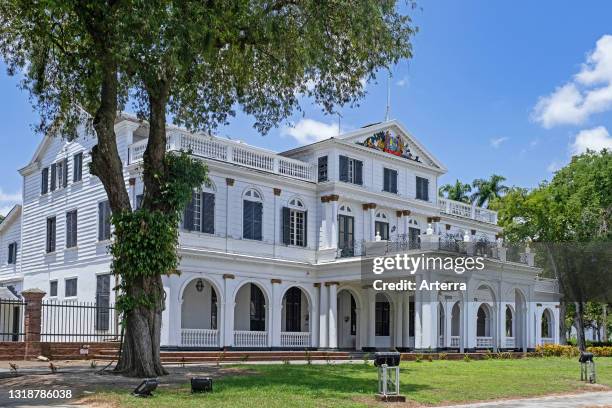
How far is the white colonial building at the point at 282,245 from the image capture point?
110 feet

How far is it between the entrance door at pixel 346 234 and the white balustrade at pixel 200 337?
25.6 ft

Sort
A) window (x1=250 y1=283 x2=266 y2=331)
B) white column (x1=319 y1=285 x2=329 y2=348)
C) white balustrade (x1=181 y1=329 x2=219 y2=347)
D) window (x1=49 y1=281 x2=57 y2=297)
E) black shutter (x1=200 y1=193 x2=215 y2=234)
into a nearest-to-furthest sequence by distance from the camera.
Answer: white balustrade (x1=181 y1=329 x2=219 y2=347) < black shutter (x1=200 y1=193 x2=215 y2=234) < window (x1=250 y1=283 x2=266 y2=331) < white column (x1=319 y1=285 x2=329 y2=348) < window (x1=49 y1=281 x2=57 y2=297)

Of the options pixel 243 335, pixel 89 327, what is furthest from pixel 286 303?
pixel 89 327

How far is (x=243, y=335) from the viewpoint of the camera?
34188 mm

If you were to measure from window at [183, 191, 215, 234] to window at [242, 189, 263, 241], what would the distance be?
1.81m

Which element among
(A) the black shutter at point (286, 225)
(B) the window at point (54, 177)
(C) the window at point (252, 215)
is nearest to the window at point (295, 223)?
(A) the black shutter at point (286, 225)

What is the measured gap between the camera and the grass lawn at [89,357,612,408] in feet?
49.1

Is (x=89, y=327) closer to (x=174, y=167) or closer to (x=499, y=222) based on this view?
(x=174, y=167)

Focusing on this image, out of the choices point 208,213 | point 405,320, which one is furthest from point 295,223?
point 405,320

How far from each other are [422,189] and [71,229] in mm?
17959

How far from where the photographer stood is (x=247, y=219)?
34.8m

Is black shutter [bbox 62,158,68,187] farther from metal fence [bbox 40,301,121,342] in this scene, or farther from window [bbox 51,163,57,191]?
metal fence [bbox 40,301,121,342]

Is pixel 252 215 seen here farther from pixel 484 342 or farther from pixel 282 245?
pixel 484 342

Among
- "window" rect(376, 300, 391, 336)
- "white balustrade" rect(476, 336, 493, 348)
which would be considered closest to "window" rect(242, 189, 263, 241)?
"window" rect(376, 300, 391, 336)
